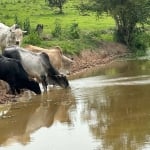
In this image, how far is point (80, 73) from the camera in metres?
26.3

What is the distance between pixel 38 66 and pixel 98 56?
12480 millimetres

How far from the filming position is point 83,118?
14.9 m

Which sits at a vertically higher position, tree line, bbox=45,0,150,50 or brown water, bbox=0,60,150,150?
brown water, bbox=0,60,150,150

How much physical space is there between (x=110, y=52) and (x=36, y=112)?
1905 cm

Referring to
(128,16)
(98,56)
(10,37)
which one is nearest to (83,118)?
(10,37)

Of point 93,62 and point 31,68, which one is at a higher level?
point 31,68

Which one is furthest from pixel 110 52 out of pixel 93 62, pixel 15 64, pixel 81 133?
pixel 81 133

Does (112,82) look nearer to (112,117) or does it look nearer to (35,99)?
(35,99)

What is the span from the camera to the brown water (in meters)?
12.2

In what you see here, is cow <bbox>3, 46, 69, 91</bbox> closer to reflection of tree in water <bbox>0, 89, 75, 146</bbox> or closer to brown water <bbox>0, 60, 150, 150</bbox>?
brown water <bbox>0, 60, 150, 150</bbox>

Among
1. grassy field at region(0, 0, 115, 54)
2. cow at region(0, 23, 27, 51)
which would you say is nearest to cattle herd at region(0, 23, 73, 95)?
cow at region(0, 23, 27, 51)

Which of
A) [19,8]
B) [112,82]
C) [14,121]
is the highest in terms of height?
[14,121]

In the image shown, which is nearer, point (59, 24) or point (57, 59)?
point (57, 59)

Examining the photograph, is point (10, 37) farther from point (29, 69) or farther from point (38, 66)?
point (29, 69)
